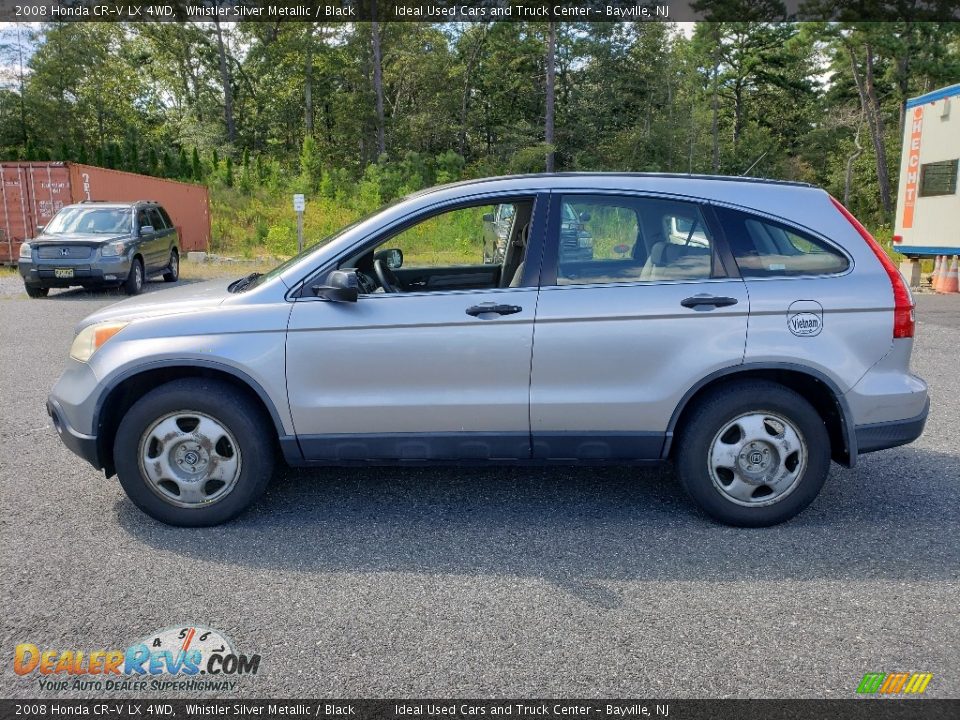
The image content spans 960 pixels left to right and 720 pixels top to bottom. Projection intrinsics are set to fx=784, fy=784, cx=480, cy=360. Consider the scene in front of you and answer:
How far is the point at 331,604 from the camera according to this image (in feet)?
10.7

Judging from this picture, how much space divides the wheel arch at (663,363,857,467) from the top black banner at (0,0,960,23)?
38.2m

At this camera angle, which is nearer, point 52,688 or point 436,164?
point 52,688

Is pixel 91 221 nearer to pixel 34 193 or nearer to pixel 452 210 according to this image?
pixel 34 193

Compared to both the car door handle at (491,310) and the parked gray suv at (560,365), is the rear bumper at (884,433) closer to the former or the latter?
the parked gray suv at (560,365)

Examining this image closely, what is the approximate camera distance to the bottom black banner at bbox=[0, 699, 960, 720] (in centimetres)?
255

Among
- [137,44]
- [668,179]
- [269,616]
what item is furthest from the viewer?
[137,44]

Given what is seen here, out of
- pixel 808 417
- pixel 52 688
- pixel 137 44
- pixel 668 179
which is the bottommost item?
pixel 52 688

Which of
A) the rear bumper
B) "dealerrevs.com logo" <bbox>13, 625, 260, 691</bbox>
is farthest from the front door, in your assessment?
the rear bumper

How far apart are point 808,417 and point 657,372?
79 centimetres

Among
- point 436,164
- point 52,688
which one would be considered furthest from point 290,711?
point 436,164

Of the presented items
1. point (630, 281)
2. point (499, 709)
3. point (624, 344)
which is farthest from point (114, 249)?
point (499, 709)

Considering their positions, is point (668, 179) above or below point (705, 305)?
above

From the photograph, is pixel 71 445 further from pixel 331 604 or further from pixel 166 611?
pixel 331 604

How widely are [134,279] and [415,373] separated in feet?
42.4
